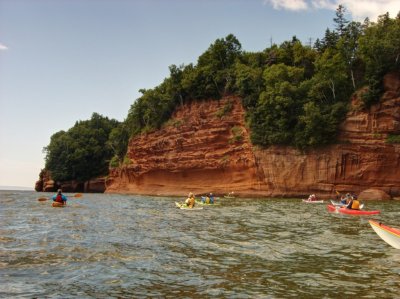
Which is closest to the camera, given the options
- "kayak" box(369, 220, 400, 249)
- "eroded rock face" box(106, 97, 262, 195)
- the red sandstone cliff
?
"kayak" box(369, 220, 400, 249)

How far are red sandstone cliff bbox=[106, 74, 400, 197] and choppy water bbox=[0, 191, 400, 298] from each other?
103ft

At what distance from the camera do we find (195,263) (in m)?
11.6

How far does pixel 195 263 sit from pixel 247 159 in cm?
4548

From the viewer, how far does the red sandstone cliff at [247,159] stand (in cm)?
4788

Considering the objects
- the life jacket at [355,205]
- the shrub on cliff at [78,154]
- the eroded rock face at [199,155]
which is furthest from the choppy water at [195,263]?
the shrub on cliff at [78,154]

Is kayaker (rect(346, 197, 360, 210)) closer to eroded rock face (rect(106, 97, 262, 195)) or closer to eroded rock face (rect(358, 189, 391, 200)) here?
eroded rock face (rect(358, 189, 391, 200))

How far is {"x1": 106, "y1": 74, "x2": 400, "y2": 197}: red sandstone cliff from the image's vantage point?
157 feet

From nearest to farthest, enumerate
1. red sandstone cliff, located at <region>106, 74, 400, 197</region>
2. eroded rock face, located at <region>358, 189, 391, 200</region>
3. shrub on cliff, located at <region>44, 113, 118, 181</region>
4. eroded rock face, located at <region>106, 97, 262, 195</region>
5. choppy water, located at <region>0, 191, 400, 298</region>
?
1. choppy water, located at <region>0, 191, 400, 298</region>
2. eroded rock face, located at <region>358, 189, 391, 200</region>
3. red sandstone cliff, located at <region>106, 74, 400, 197</region>
4. eroded rock face, located at <region>106, 97, 262, 195</region>
5. shrub on cliff, located at <region>44, 113, 118, 181</region>

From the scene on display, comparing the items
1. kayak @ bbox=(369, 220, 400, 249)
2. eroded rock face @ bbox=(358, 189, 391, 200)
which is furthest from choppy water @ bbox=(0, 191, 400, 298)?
eroded rock face @ bbox=(358, 189, 391, 200)

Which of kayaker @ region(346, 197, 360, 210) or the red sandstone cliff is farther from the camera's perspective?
the red sandstone cliff

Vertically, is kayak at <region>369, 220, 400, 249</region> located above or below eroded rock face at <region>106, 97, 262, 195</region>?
below

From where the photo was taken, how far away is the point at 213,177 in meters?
60.1

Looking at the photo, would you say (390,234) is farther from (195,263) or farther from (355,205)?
(355,205)

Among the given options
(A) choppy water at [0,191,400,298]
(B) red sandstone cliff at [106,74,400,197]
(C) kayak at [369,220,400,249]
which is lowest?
(A) choppy water at [0,191,400,298]
